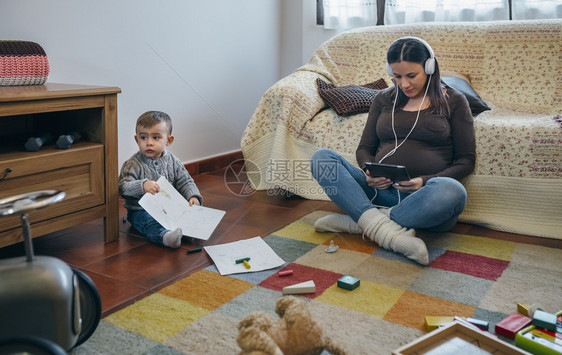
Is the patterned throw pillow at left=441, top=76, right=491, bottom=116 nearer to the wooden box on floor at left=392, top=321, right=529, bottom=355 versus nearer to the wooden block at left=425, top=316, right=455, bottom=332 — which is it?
the wooden block at left=425, top=316, right=455, bottom=332

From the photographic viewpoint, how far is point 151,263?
157 centimetres

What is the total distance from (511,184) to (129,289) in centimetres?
138

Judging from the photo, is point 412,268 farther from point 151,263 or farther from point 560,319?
point 151,263

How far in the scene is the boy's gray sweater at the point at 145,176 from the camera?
70.2 inches

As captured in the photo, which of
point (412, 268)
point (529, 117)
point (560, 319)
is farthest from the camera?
point (529, 117)

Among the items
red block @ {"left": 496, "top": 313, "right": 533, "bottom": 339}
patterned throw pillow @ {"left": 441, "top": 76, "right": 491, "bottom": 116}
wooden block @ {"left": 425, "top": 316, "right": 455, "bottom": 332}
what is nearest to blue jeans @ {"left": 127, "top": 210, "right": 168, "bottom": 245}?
wooden block @ {"left": 425, "top": 316, "right": 455, "bottom": 332}

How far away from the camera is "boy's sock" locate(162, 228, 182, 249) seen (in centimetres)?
166

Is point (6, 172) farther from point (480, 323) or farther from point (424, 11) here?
point (424, 11)

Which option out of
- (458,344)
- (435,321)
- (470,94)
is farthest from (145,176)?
(470,94)

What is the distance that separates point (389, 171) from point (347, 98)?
69 centimetres

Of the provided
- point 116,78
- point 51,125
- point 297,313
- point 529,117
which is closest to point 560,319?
point 297,313

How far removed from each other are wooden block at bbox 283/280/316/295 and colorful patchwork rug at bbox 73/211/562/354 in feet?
0.05

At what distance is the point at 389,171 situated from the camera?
165 centimetres

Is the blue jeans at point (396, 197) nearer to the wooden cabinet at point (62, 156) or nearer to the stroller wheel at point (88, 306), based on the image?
the wooden cabinet at point (62, 156)
